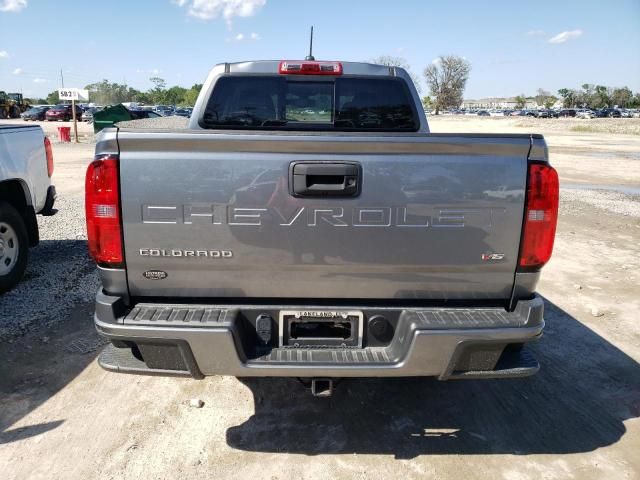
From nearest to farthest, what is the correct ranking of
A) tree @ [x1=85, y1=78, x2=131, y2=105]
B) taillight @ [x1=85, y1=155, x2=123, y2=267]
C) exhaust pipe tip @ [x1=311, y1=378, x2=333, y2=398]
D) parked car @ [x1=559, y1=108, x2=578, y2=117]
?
taillight @ [x1=85, y1=155, x2=123, y2=267]
exhaust pipe tip @ [x1=311, y1=378, x2=333, y2=398]
parked car @ [x1=559, y1=108, x2=578, y2=117]
tree @ [x1=85, y1=78, x2=131, y2=105]

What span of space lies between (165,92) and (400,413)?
119401 mm

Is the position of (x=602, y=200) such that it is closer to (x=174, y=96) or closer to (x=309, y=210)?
(x=309, y=210)

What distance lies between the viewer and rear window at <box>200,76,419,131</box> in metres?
3.98

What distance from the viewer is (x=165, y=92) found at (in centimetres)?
11194

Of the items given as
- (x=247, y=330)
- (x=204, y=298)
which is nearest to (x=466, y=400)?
(x=247, y=330)

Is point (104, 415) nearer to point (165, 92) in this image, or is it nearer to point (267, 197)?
point (267, 197)

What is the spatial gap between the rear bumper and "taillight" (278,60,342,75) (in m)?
1.79

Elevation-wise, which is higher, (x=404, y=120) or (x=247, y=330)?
(x=404, y=120)

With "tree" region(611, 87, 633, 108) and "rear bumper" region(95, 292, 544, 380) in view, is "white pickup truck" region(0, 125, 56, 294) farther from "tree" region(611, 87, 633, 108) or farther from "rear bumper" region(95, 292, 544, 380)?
"tree" region(611, 87, 633, 108)

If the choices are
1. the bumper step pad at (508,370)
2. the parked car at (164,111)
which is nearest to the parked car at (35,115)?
the parked car at (164,111)

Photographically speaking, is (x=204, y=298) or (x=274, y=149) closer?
(x=274, y=149)

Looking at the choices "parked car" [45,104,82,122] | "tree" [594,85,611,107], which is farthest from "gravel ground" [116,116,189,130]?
"tree" [594,85,611,107]

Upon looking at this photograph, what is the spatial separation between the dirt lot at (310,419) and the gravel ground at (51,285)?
0.10 feet

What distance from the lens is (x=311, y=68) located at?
3.44m
